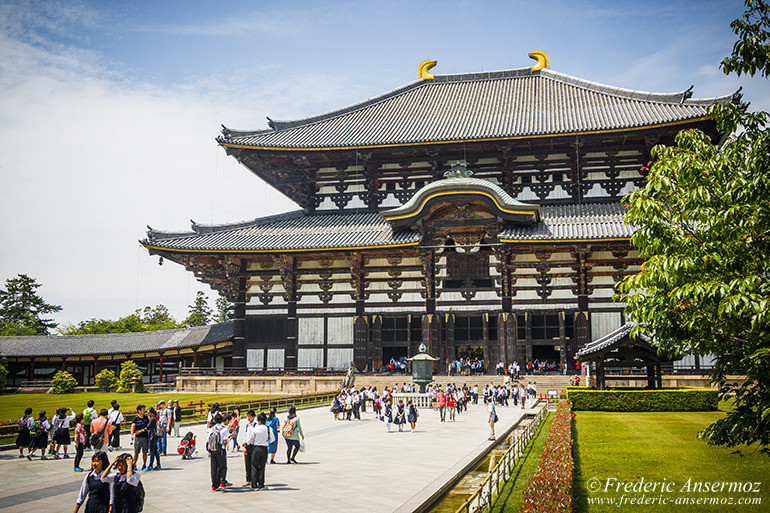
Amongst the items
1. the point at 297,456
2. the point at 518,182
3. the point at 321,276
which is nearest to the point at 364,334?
the point at 321,276

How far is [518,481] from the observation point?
14391 millimetres

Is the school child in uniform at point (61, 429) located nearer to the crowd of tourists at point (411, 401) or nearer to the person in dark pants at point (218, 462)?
the person in dark pants at point (218, 462)

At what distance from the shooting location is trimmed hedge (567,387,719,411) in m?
25.9

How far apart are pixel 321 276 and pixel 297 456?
23.2m

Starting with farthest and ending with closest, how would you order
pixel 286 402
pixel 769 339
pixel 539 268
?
pixel 539 268
pixel 286 402
pixel 769 339

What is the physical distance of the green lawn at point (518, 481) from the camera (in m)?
12.2

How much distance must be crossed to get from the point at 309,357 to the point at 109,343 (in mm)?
22210

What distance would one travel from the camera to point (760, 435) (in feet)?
29.8

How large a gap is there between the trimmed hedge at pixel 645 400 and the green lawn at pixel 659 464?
3746 mm

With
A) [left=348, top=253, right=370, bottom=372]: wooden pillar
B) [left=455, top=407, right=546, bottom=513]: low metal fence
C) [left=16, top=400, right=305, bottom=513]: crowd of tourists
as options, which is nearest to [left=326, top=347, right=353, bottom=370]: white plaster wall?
[left=348, top=253, right=370, bottom=372]: wooden pillar

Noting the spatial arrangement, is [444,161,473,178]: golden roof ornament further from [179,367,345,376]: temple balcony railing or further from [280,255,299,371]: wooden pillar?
[179,367,345,376]: temple balcony railing

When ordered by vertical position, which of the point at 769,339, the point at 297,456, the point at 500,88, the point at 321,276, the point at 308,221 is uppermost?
the point at 500,88

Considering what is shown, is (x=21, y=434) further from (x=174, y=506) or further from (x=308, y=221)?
(x=308, y=221)

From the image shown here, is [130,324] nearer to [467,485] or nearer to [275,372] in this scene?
[275,372]
